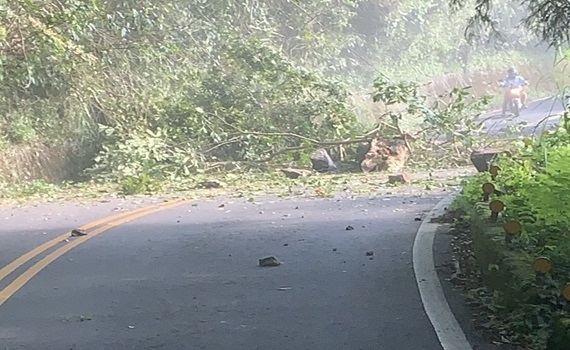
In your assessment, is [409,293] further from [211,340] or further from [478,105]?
[478,105]

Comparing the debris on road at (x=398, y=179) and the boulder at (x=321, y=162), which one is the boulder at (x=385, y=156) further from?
the debris on road at (x=398, y=179)

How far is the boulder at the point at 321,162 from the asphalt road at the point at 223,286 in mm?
6306

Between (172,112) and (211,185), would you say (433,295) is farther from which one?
(172,112)

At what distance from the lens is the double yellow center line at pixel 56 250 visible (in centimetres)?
748

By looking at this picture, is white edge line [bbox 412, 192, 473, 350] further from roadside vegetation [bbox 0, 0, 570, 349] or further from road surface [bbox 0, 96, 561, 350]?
roadside vegetation [bbox 0, 0, 570, 349]

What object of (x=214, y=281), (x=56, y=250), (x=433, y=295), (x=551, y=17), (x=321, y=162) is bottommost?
(x=433, y=295)

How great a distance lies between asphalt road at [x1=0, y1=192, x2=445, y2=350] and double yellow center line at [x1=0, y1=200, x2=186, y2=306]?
87 millimetres

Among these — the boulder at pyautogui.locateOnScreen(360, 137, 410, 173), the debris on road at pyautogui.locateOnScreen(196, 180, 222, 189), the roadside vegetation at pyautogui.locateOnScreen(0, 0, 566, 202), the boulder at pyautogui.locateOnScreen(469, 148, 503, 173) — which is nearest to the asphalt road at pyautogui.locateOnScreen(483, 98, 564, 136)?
the roadside vegetation at pyautogui.locateOnScreen(0, 0, 566, 202)

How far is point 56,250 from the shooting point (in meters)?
9.23

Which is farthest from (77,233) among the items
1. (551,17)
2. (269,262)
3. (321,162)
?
(321,162)

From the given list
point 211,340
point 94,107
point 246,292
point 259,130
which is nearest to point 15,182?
point 94,107

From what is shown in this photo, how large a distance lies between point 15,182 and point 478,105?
1009 centimetres

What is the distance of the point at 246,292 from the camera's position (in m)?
6.99

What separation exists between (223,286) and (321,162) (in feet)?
36.8
